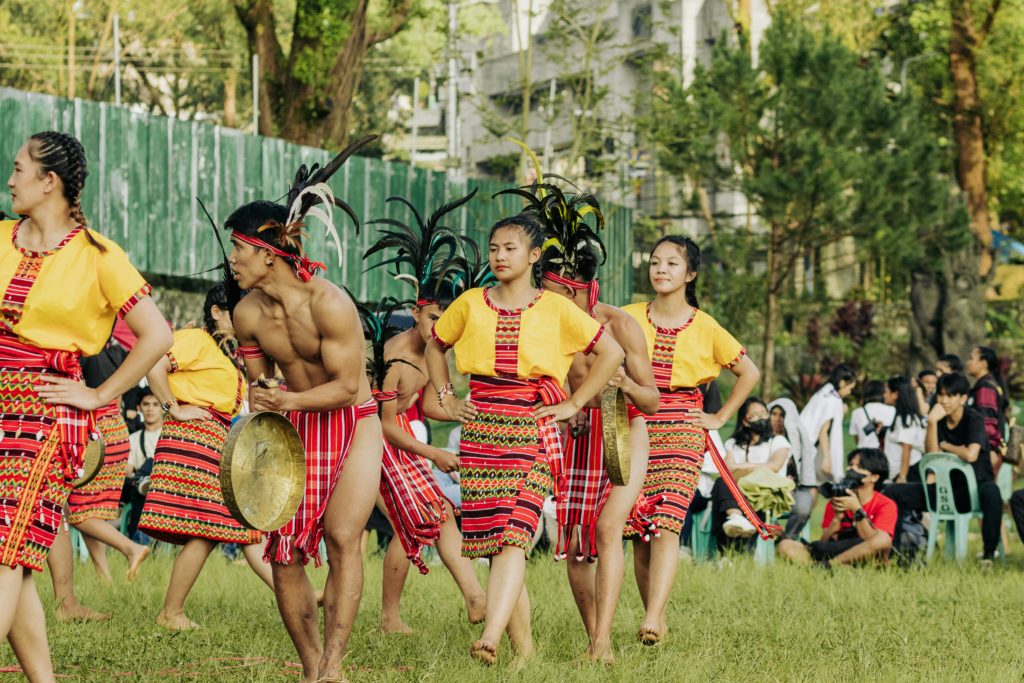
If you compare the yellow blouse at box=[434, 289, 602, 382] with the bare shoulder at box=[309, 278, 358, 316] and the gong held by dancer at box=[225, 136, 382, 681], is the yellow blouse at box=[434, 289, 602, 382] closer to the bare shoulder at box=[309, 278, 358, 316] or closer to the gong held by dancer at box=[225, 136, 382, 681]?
the gong held by dancer at box=[225, 136, 382, 681]

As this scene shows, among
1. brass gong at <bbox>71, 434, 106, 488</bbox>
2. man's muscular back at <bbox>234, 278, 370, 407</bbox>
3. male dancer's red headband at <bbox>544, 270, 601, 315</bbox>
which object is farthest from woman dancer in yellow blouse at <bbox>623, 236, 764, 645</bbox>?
brass gong at <bbox>71, 434, 106, 488</bbox>

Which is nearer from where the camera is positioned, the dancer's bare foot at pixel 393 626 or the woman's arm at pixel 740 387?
the dancer's bare foot at pixel 393 626

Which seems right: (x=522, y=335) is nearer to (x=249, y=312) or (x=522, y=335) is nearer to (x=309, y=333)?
(x=309, y=333)

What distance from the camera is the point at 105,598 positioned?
9.14 m

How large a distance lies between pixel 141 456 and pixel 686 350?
578cm

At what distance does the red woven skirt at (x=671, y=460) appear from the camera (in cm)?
786

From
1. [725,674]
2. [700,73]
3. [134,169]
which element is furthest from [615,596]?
[700,73]

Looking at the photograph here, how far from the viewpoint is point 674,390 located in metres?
8.06

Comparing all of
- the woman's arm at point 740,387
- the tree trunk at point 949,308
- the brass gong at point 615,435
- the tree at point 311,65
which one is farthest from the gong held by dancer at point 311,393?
the tree trunk at point 949,308

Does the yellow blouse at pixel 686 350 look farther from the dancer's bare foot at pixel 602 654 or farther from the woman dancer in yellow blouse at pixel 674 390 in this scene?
the dancer's bare foot at pixel 602 654

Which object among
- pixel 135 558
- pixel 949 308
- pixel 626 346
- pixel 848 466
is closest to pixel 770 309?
pixel 949 308

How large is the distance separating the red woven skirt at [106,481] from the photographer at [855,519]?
5101mm

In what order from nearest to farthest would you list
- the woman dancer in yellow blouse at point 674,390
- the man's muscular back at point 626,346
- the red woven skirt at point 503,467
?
the red woven skirt at point 503,467 → the man's muscular back at point 626,346 → the woman dancer in yellow blouse at point 674,390

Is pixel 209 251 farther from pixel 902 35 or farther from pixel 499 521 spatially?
pixel 902 35
